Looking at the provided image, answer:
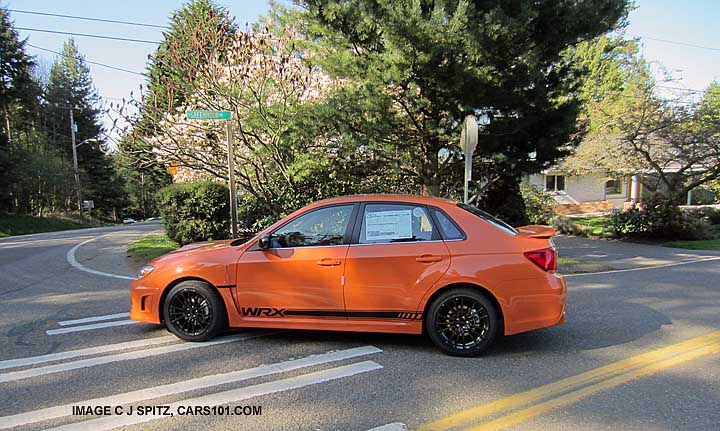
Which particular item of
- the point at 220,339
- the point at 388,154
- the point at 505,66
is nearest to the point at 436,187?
the point at 388,154

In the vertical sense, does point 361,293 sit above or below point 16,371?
above

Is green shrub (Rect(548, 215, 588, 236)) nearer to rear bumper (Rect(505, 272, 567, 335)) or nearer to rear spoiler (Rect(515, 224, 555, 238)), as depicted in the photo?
rear spoiler (Rect(515, 224, 555, 238))

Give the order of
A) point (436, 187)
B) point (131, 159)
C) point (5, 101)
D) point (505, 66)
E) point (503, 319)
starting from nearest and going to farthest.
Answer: point (503, 319)
point (505, 66)
point (436, 187)
point (131, 159)
point (5, 101)

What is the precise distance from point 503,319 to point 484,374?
2.17ft

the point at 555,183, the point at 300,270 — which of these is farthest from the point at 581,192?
the point at 300,270

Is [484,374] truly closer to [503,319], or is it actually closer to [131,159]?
[503,319]

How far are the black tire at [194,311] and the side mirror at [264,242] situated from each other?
2.37ft

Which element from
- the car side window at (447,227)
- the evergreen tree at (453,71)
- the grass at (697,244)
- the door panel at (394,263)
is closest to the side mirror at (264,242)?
the door panel at (394,263)

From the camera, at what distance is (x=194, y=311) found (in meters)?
5.05

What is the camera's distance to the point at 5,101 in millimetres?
35250

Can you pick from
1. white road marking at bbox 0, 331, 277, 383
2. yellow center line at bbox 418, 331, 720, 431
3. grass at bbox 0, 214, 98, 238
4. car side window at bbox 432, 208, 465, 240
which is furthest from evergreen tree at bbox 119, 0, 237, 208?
grass at bbox 0, 214, 98, 238

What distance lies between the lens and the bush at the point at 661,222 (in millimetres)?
17219

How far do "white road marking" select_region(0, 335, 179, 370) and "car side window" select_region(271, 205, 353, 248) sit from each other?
1727 mm

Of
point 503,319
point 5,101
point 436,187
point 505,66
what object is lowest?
point 503,319
